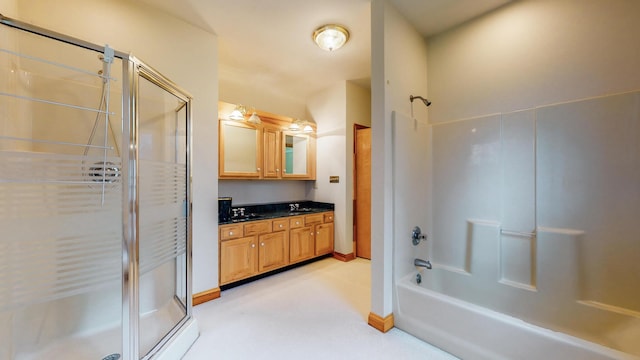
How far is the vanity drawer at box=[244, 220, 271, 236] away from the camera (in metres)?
2.89

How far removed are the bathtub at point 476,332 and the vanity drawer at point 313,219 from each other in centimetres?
172

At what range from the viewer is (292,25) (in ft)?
7.87

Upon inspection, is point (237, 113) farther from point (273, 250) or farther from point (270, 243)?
point (273, 250)

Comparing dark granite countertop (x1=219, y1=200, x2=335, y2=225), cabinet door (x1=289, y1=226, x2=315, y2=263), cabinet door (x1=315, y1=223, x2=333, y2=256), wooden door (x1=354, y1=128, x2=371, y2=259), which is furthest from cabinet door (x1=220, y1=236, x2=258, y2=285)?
wooden door (x1=354, y1=128, x2=371, y2=259)

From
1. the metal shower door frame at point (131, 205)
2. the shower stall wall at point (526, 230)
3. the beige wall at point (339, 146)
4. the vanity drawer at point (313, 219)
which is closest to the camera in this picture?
the metal shower door frame at point (131, 205)

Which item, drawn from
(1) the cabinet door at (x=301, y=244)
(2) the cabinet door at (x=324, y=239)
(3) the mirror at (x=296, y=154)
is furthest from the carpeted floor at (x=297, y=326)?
(3) the mirror at (x=296, y=154)

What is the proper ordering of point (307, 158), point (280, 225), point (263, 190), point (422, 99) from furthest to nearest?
point (307, 158) < point (263, 190) < point (280, 225) < point (422, 99)

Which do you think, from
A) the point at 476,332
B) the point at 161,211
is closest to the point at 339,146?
the point at 161,211

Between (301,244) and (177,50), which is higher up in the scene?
(177,50)

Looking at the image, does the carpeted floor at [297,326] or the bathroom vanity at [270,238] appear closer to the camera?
the carpeted floor at [297,326]

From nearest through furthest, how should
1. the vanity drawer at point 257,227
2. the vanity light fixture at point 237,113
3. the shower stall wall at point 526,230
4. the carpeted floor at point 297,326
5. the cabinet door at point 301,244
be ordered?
1. the shower stall wall at point 526,230
2. the carpeted floor at point 297,326
3. the vanity drawer at point 257,227
4. the vanity light fixture at point 237,113
5. the cabinet door at point 301,244

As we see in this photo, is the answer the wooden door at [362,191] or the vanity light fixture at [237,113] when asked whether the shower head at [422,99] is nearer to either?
the wooden door at [362,191]

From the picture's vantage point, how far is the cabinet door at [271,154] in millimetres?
3379

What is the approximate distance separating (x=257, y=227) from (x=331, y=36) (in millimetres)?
2391
